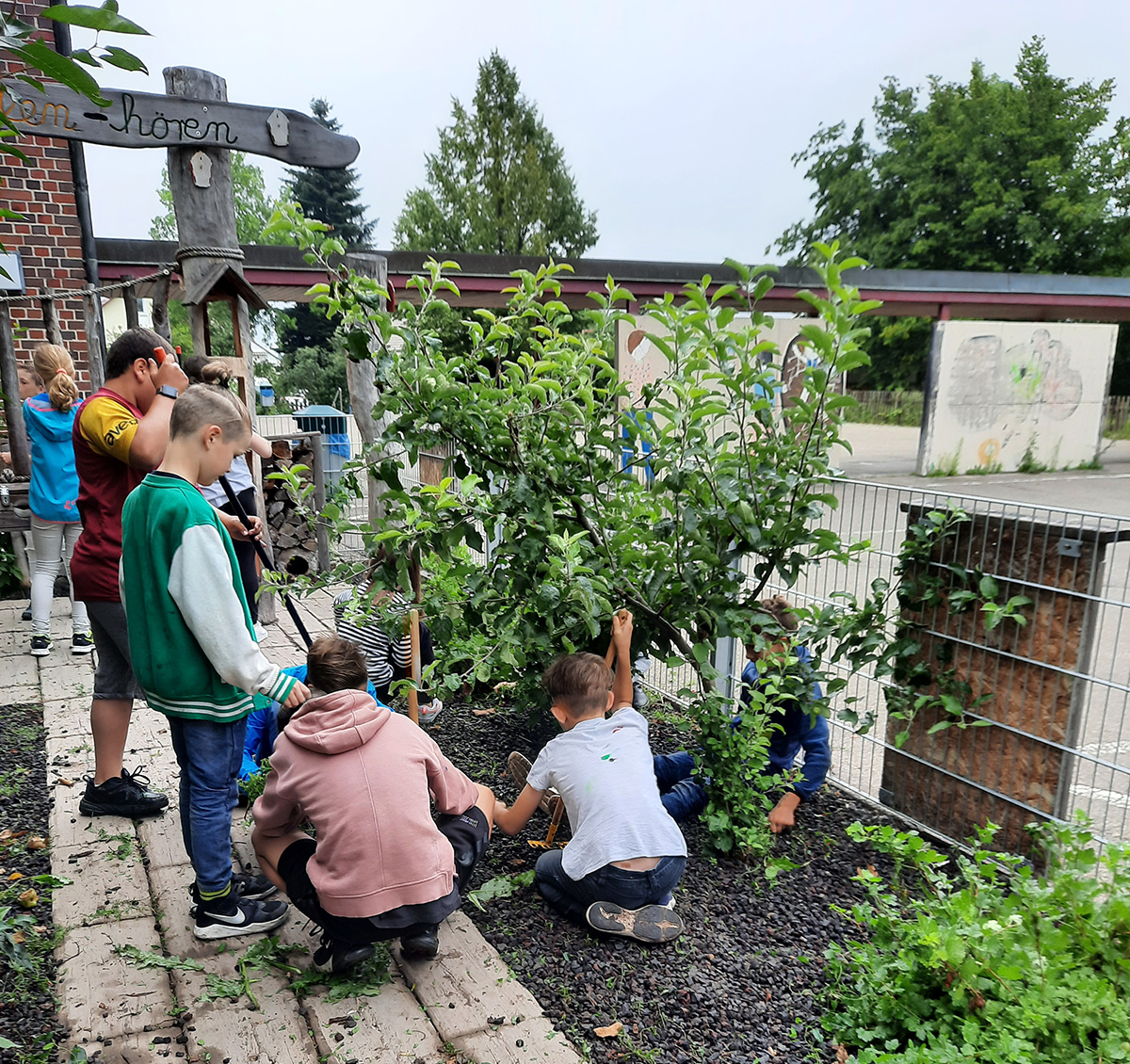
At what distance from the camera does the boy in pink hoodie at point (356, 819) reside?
92.7 inches

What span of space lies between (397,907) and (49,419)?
4387 millimetres

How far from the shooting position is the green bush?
1.93 meters

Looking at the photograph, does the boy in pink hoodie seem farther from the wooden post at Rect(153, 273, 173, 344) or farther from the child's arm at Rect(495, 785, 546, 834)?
the wooden post at Rect(153, 273, 173, 344)

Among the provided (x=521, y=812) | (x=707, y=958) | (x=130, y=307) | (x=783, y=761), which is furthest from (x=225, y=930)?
(x=130, y=307)

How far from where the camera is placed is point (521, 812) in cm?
291

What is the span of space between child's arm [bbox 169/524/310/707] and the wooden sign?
9.86 feet

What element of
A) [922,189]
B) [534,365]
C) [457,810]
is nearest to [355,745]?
[457,810]

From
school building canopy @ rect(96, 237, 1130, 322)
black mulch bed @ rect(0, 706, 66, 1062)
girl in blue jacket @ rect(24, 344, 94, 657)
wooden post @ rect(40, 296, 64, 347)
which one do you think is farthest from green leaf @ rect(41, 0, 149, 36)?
school building canopy @ rect(96, 237, 1130, 322)

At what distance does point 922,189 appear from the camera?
37281 mm

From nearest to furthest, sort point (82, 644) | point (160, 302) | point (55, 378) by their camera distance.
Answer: point (55, 378) → point (82, 644) → point (160, 302)

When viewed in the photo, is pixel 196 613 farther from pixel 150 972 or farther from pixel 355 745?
pixel 150 972

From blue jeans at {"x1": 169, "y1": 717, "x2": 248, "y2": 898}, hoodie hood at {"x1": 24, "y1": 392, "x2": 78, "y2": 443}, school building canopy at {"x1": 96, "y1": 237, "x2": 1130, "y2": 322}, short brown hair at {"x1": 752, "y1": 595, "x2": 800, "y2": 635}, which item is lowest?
blue jeans at {"x1": 169, "y1": 717, "x2": 248, "y2": 898}

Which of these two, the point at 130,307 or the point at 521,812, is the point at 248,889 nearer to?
the point at 521,812

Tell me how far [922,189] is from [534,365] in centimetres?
4084
